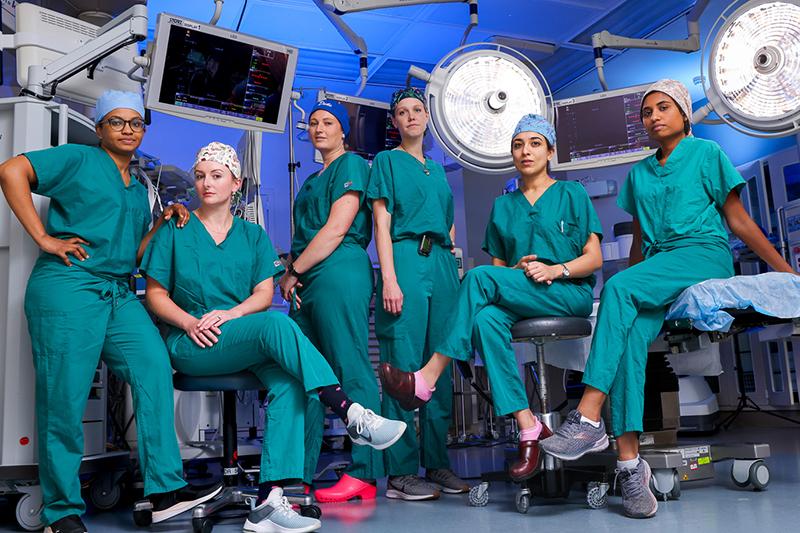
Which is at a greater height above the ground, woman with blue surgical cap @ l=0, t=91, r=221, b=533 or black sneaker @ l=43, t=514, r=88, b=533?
woman with blue surgical cap @ l=0, t=91, r=221, b=533

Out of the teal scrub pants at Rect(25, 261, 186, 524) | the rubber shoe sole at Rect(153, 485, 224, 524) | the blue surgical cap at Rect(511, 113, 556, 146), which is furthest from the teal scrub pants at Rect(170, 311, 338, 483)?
the blue surgical cap at Rect(511, 113, 556, 146)

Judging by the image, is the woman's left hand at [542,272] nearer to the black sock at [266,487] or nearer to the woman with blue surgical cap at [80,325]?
the black sock at [266,487]

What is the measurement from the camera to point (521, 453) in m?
2.42

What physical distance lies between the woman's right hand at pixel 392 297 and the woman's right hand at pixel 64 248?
1.08m

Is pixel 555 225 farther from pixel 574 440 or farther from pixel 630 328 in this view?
pixel 574 440

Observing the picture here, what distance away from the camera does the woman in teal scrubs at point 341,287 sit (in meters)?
2.97

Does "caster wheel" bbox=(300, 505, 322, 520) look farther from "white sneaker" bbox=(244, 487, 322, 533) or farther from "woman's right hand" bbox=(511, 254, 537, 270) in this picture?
"woman's right hand" bbox=(511, 254, 537, 270)

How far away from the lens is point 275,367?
2451mm

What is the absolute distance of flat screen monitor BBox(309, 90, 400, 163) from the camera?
14.7 ft

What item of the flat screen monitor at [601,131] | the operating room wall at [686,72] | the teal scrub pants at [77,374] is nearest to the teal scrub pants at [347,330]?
the teal scrub pants at [77,374]

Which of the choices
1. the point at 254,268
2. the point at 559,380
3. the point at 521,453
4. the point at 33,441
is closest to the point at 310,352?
the point at 254,268

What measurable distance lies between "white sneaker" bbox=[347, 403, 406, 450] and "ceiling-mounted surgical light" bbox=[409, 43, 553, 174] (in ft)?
A: 5.82

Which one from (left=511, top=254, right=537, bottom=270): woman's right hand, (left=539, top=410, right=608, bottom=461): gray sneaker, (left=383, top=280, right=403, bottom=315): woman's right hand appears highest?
(left=511, top=254, right=537, bottom=270): woman's right hand

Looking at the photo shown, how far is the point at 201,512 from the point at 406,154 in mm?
1633
